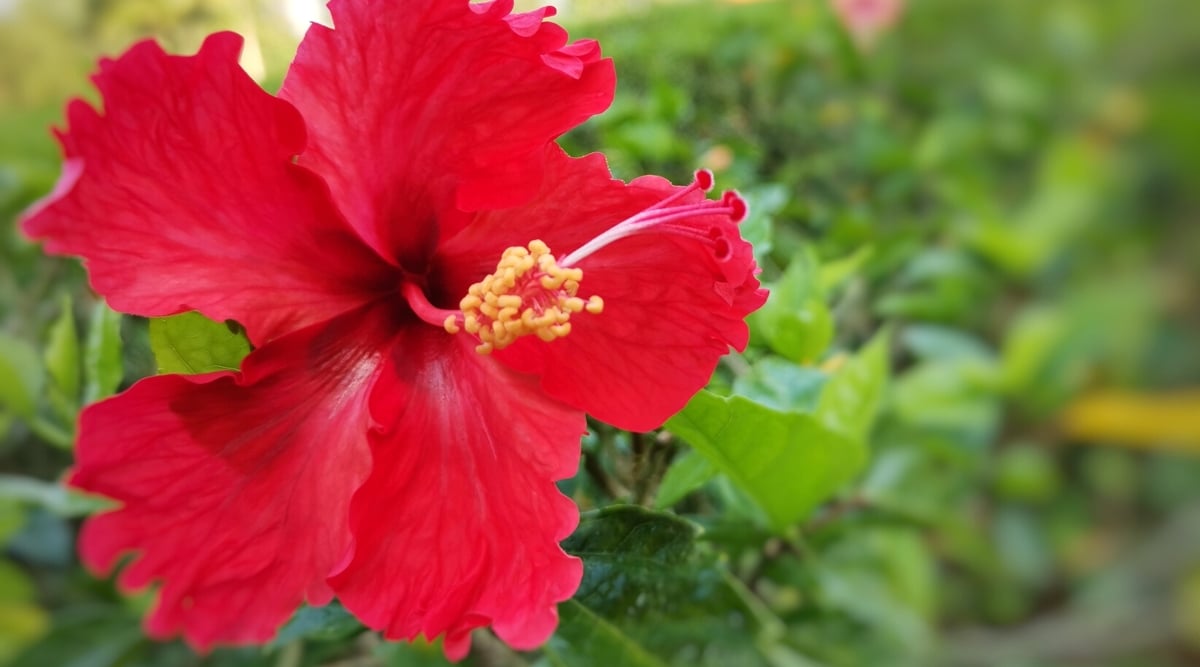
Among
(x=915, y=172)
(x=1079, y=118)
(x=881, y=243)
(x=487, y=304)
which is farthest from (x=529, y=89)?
(x=1079, y=118)

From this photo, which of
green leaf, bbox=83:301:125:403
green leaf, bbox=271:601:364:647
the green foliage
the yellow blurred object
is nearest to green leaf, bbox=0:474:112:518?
green leaf, bbox=83:301:125:403

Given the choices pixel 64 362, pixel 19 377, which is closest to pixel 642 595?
pixel 64 362

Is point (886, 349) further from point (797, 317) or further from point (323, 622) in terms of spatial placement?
point (323, 622)

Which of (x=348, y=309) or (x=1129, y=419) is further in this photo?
(x=1129, y=419)

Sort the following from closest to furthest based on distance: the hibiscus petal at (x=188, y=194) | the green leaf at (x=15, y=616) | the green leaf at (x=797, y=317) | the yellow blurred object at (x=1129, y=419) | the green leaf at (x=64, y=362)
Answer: the hibiscus petal at (x=188, y=194) → the green leaf at (x=797, y=317) → the green leaf at (x=64, y=362) → the green leaf at (x=15, y=616) → the yellow blurred object at (x=1129, y=419)

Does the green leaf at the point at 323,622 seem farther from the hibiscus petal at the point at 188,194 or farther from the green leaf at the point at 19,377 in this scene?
the green leaf at the point at 19,377

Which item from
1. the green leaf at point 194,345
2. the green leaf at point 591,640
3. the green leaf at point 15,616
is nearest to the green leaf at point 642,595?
the green leaf at point 591,640
